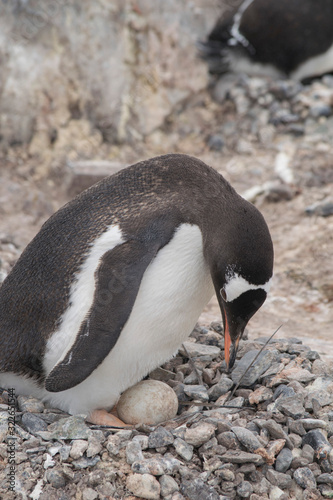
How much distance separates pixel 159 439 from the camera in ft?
6.81

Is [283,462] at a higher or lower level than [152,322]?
lower

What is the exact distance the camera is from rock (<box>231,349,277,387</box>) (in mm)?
2527

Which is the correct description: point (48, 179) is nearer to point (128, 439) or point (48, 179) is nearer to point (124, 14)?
point (124, 14)

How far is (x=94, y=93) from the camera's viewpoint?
5805 millimetres

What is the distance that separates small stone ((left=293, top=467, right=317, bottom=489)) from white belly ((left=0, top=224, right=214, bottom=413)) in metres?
0.71

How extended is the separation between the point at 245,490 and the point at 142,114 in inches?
184

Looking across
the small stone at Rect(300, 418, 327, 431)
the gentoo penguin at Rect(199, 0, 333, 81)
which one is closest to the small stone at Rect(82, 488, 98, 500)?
the small stone at Rect(300, 418, 327, 431)

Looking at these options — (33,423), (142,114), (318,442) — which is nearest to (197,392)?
(318,442)

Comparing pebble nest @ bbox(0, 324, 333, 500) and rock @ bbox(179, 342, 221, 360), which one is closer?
pebble nest @ bbox(0, 324, 333, 500)

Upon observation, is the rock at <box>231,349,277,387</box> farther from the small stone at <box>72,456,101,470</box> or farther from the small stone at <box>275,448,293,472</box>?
the small stone at <box>72,456,101,470</box>

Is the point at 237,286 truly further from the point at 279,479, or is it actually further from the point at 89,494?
the point at 89,494

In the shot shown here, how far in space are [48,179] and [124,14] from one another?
1825 millimetres

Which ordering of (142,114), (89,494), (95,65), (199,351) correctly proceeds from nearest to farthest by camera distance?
(89,494) < (199,351) < (95,65) < (142,114)

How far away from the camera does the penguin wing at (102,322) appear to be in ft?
7.02
